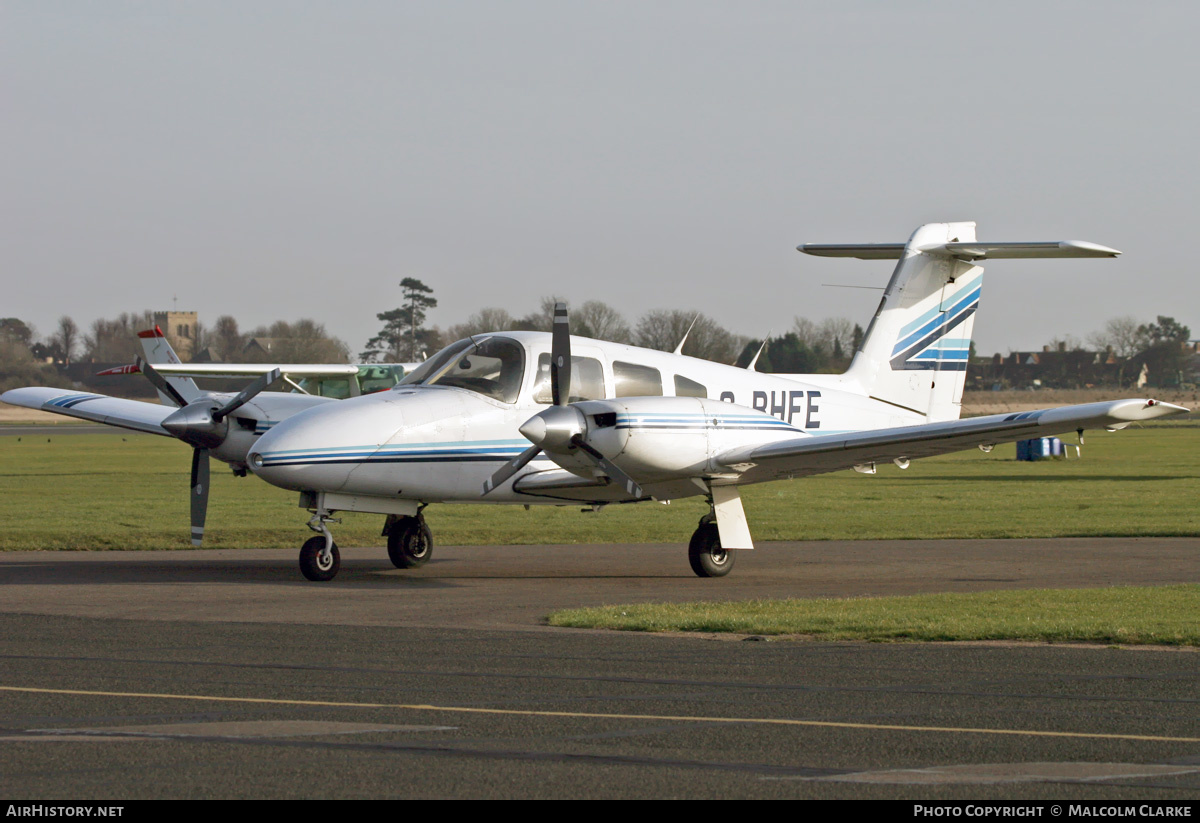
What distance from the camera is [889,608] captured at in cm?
1284

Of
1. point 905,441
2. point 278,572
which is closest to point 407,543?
point 278,572

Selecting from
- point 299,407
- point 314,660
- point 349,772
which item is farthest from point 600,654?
point 299,407

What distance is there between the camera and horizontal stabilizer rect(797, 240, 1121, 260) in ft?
58.4

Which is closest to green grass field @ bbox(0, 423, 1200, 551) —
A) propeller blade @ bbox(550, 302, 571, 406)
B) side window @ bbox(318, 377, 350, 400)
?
side window @ bbox(318, 377, 350, 400)

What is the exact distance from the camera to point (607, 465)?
1496cm

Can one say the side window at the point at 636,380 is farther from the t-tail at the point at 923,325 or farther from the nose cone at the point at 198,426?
the nose cone at the point at 198,426

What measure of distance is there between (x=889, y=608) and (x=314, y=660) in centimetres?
574

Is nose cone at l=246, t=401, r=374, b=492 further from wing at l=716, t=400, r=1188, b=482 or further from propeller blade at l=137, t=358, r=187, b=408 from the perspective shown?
wing at l=716, t=400, r=1188, b=482

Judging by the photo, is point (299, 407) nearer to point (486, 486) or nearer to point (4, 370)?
point (486, 486)

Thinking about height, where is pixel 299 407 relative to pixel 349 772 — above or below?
above

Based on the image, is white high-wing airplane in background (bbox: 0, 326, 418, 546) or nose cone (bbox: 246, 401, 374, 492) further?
white high-wing airplane in background (bbox: 0, 326, 418, 546)

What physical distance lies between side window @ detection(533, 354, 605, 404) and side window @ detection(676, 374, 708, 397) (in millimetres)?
1200

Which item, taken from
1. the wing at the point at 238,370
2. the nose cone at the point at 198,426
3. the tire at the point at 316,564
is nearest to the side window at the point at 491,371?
the tire at the point at 316,564

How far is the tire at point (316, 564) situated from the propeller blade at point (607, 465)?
11.8 ft
